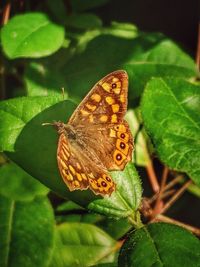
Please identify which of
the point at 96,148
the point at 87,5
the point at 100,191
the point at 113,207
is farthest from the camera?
the point at 87,5

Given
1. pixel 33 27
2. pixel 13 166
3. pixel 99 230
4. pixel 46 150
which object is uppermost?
pixel 33 27

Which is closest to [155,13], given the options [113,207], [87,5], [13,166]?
[87,5]

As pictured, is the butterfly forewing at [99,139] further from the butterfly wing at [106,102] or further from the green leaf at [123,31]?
the green leaf at [123,31]

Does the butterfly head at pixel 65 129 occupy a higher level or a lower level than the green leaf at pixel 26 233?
higher

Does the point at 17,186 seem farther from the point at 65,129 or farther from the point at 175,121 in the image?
the point at 175,121

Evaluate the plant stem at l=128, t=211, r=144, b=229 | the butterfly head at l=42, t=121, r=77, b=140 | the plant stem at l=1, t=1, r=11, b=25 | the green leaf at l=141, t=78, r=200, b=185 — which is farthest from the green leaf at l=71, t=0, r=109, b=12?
the plant stem at l=128, t=211, r=144, b=229

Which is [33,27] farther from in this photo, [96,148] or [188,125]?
[188,125]

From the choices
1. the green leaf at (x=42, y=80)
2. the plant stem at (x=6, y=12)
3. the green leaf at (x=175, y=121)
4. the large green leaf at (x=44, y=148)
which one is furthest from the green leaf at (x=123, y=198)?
the plant stem at (x=6, y=12)
